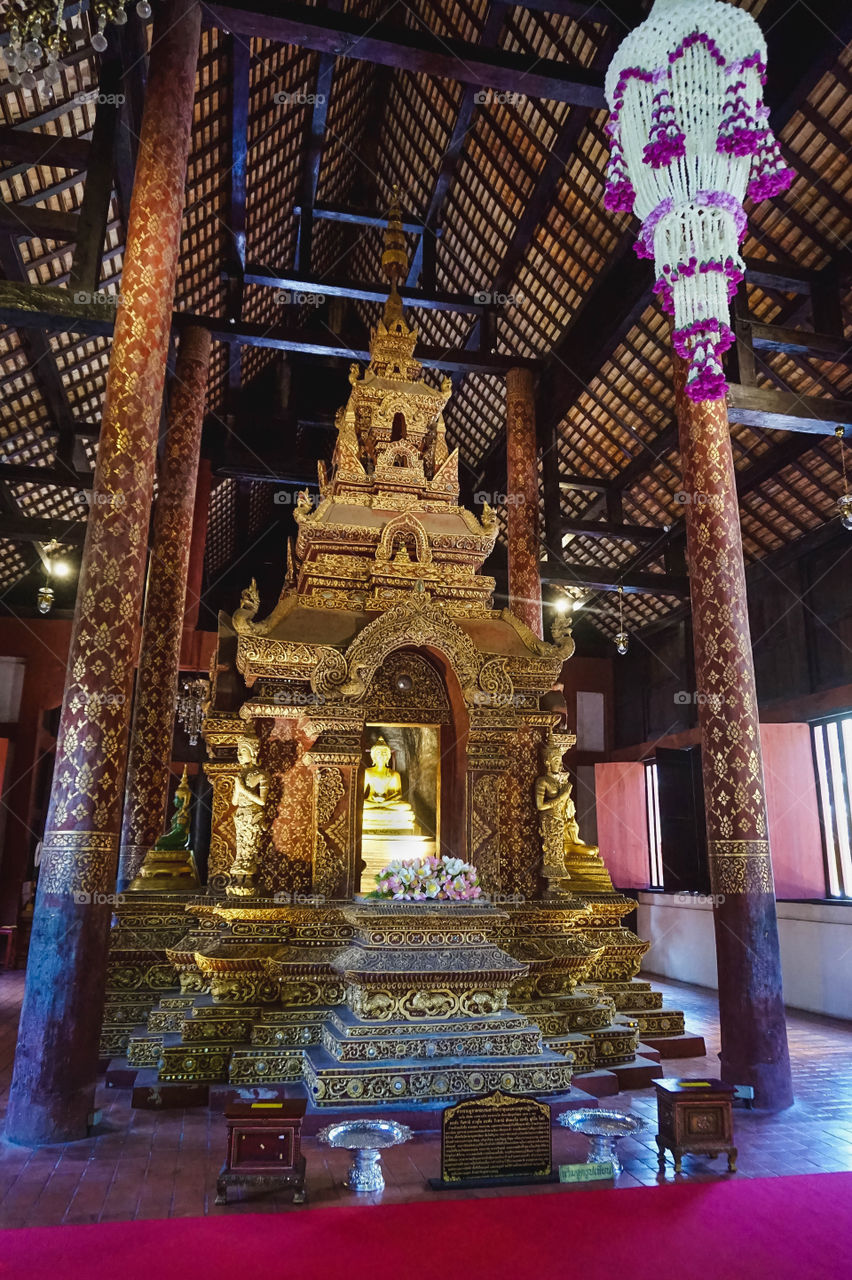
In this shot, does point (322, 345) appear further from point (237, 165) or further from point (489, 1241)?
point (489, 1241)

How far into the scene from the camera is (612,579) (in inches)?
591

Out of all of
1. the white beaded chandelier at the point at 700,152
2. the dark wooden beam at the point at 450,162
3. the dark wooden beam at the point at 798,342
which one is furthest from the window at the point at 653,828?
the white beaded chandelier at the point at 700,152

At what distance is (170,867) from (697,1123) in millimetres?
5028

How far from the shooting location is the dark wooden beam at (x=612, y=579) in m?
14.8

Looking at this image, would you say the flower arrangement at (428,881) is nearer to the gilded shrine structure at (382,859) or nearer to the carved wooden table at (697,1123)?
the gilded shrine structure at (382,859)

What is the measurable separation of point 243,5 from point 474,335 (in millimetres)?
6813

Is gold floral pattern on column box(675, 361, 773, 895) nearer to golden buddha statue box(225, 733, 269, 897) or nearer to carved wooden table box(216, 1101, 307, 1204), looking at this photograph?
golden buddha statue box(225, 733, 269, 897)

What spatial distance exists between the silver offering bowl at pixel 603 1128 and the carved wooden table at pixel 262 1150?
1438mm

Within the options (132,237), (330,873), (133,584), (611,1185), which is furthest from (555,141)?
(611,1185)

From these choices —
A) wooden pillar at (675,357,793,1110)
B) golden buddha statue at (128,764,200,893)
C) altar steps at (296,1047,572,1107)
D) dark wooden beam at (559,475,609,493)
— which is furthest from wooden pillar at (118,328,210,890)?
dark wooden beam at (559,475,609,493)

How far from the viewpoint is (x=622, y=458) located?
1523 cm

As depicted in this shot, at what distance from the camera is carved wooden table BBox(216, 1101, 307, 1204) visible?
389cm

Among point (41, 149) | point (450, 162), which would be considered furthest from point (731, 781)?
point (450, 162)

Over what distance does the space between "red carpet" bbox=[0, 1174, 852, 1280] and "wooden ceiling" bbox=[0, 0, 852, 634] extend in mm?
6092
